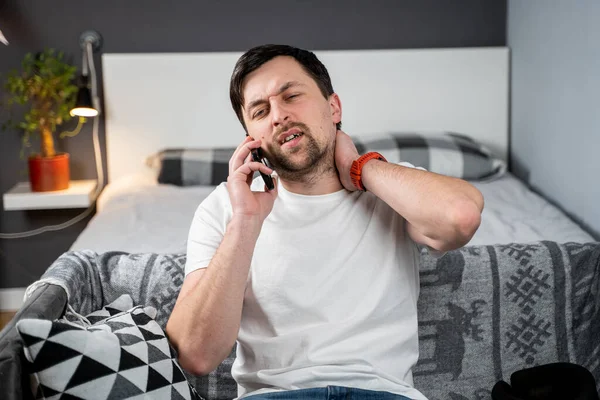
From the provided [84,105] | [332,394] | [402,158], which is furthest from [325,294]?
[84,105]

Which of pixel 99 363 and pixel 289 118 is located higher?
pixel 289 118

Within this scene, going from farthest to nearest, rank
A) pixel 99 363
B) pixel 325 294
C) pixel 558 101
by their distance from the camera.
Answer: pixel 558 101, pixel 325 294, pixel 99 363

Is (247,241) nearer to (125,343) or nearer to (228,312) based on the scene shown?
(228,312)

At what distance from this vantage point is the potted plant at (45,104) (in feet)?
10.7

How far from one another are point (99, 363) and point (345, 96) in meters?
2.56

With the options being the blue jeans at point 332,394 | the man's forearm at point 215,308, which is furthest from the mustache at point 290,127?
the blue jeans at point 332,394

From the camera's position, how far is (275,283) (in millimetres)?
1465

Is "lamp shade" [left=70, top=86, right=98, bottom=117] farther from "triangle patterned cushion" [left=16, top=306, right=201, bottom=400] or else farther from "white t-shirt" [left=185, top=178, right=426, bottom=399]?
"triangle patterned cushion" [left=16, top=306, right=201, bottom=400]

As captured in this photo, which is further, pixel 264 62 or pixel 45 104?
pixel 45 104

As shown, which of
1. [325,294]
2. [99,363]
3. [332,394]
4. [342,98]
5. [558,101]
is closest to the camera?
[99,363]

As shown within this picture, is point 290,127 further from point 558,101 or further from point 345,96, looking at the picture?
point 345,96

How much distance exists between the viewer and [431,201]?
1.40m

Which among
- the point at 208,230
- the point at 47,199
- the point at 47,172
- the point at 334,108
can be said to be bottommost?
the point at 47,199

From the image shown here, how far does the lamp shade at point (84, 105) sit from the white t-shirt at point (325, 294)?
187 centimetres
